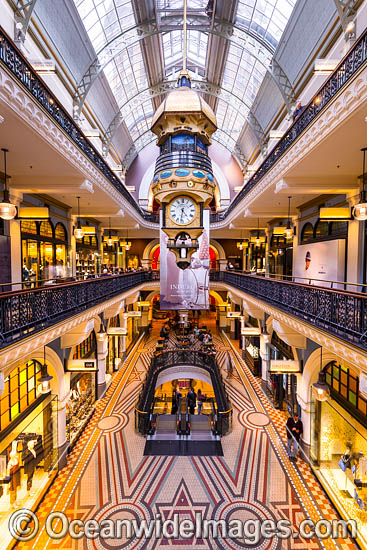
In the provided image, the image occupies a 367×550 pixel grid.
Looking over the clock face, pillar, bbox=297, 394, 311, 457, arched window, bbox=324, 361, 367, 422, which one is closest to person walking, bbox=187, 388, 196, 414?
pillar, bbox=297, 394, 311, 457

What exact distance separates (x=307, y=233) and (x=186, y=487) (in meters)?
8.74

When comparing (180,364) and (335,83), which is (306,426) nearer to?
(180,364)

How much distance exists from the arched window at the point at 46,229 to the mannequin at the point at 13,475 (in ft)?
20.2

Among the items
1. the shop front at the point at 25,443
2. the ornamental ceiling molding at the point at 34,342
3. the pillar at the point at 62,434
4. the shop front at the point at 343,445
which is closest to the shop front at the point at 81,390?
the pillar at the point at 62,434

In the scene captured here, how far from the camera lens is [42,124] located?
4598 mm

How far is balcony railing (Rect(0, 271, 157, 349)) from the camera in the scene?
4184mm

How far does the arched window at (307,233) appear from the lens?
10.1 metres

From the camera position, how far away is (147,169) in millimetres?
23156

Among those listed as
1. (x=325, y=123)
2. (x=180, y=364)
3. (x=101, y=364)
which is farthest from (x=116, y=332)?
(x=325, y=123)

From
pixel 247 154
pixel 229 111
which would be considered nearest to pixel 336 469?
pixel 247 154

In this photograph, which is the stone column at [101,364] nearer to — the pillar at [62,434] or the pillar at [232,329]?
the pillar at [62,434]

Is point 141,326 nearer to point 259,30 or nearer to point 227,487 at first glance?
point 227,487

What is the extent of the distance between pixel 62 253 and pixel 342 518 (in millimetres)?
11040

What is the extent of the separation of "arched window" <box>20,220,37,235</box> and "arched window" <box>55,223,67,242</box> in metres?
1.43
